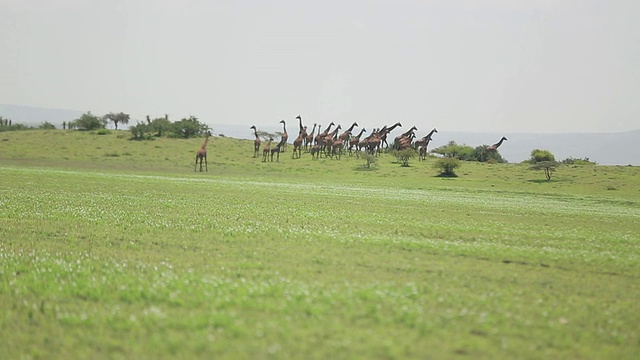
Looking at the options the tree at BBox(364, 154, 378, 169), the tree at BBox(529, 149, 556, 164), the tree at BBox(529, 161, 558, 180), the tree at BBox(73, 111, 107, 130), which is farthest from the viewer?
the tree at BBox(73, 111, 107, 130)

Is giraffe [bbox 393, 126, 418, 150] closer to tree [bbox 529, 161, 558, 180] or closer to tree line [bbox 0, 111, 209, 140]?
tree [bbox 529, 161, 558, 180]

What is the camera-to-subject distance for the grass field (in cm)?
880

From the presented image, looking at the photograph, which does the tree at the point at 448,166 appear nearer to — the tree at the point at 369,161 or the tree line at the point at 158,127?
the tree at the point at 369,161

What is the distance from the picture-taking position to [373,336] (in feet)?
29.5

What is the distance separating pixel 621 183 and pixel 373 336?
6950cm

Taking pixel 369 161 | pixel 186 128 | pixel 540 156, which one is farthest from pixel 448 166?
pixel 186 128

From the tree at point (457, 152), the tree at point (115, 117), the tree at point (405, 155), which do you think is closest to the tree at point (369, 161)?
the tree at point (405, 155)

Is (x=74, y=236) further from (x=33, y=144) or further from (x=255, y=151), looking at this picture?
(x=33, y=144)

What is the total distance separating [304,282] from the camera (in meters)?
12.5

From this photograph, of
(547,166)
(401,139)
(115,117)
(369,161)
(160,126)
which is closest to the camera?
(547,166)

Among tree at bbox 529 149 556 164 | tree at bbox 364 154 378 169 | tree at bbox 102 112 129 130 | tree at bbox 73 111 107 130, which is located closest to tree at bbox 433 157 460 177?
tree at bbox 364 154 378 169

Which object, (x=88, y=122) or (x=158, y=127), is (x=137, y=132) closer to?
(x=158, y=127)

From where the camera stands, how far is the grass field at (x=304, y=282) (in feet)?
28.9

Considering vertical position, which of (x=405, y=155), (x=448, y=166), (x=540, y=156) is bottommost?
(x=448, y=166)
